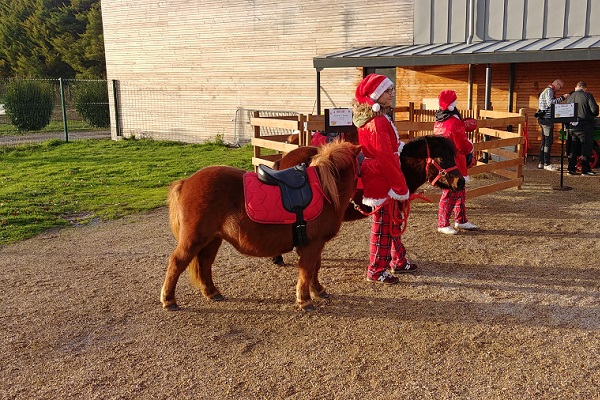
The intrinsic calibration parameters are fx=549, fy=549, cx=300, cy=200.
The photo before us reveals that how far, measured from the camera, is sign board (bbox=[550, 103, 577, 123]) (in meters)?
9.34

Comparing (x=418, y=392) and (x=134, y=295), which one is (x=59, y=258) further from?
(x=418, y=392)

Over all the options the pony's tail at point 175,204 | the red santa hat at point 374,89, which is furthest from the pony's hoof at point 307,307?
the red santa hat at point 374,89

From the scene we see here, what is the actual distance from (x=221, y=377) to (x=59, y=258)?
11.5ft

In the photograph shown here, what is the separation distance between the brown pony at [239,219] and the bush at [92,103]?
881 inches

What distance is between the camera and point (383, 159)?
4.77 m

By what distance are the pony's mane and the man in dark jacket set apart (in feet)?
25.2

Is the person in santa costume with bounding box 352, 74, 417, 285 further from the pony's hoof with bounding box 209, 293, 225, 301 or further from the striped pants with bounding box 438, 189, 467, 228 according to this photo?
the striped pants with bounding box 438, 189, 467, 228

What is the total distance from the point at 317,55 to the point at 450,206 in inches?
382

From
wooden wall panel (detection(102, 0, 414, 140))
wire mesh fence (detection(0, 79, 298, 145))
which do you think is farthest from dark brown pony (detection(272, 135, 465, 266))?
wooden wall panel (detection(102, 0, 414, 140))

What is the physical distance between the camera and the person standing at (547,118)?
37.2ft

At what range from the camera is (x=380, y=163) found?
479cm

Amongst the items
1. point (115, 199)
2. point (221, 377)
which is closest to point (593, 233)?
point (221, 377)

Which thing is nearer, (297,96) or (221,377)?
(221,377)

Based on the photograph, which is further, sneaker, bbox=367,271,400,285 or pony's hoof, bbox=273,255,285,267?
pony's hoof, bbox=273,255,285,267
